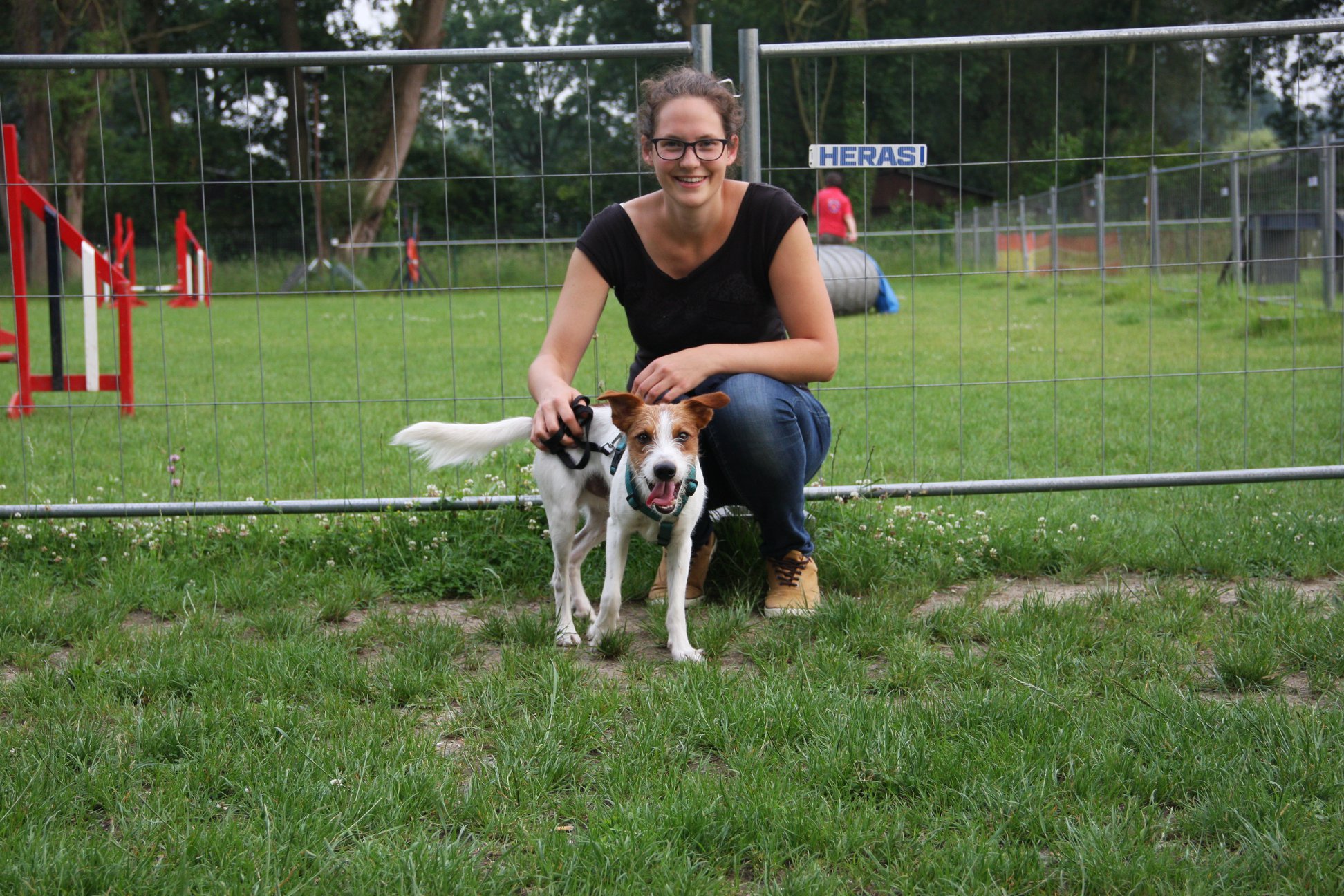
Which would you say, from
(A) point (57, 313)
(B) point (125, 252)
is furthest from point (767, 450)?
(B) point (125, 252)

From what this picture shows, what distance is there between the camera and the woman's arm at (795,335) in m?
3.68

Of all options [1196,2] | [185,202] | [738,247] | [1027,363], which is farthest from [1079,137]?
[738,247]

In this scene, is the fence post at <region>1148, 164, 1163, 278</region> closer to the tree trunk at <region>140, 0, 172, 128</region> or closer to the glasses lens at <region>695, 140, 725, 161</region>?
the glasses lens at <region>695, 140, 725, 161</region>

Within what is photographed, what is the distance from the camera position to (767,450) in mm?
3730

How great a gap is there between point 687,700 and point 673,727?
12 centimetres

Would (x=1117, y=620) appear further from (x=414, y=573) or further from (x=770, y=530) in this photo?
(x=414, y=573)

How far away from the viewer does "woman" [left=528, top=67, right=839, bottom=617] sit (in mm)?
3602

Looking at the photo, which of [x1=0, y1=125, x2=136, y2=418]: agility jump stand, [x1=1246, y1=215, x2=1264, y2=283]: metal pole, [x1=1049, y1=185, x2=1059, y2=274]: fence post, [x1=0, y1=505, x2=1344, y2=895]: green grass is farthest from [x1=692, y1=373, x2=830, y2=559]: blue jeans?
[x1=1246, y1=215, x2=1264, y2=283]: metal pole

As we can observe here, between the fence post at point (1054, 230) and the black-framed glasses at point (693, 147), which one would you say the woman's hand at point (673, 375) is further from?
the fence post at point (1054, 230)

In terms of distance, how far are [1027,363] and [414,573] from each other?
22.9 ft

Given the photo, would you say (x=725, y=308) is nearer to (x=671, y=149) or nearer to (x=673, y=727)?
(x=671, y=149)

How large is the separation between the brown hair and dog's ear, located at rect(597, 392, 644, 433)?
0.96 m

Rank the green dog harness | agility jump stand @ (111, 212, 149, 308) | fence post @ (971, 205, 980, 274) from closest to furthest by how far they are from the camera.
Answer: the green dog harness → fence post @ (971, 205, 980, 274) → agility jump stand @ (111, 212, 149, 308)

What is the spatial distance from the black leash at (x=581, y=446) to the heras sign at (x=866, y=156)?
143cm
